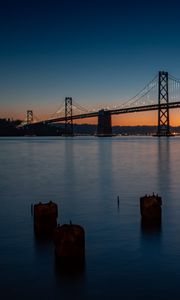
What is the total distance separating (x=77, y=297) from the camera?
7414mm

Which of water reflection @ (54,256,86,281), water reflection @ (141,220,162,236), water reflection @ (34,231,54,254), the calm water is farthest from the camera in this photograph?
water reflection @ (141,220,162,236)

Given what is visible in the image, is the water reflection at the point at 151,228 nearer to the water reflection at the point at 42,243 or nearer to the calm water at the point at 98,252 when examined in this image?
the calm water at the point at 98,252

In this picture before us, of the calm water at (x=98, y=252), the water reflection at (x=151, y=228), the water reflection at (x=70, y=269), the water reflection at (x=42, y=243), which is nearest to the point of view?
the calm water at (x=98, y=252)

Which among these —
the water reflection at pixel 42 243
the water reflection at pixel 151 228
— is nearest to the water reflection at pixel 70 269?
the water reflection at pixel 42 243

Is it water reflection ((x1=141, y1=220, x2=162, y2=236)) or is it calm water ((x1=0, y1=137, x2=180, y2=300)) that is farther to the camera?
water reflection ((x1=141, y1=220, x2=162, y2=236))

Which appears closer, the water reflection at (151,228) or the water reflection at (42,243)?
the water reflection at (42,243)

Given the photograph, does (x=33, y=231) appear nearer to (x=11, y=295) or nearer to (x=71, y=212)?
(x=71, y=212)

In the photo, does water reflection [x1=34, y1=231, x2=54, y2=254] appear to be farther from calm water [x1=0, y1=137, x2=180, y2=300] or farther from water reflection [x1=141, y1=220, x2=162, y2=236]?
water reflection [x1=141, y1=220, x2=162, y2=236]

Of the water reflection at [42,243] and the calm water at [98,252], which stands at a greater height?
the water reflection at [42,243]

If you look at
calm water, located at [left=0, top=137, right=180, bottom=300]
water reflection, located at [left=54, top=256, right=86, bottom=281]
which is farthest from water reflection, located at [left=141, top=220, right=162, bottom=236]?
water reflection, located at [left=54, top=256, right=86, bottom=281]

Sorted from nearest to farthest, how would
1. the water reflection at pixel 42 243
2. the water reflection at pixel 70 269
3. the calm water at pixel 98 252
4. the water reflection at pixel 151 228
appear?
the calm water at pixel 98 252 → the water reflection at pixel 70 269 → the water reflection at pixel 42 243 → the water reflection at pixel 151 228

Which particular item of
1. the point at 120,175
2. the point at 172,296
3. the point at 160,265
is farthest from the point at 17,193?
the point at 172,296

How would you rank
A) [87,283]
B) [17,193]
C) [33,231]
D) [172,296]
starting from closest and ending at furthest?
[172,296] → [87,283] → [33,231] → [17,193]

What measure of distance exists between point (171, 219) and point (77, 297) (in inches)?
254
